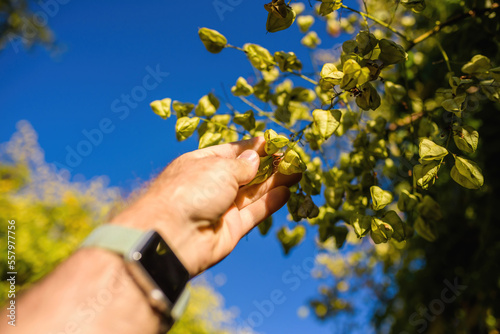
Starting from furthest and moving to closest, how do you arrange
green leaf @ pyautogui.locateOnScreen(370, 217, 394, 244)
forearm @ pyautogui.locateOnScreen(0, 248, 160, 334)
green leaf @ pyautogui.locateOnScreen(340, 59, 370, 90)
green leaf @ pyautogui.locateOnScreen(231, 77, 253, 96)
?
green leaf @ pyautogui.locateOnScreen(231, 77, 253, 96) < green leaf @ pyautogui.locateOnScreen(370, 217, 394, 244) < green leaf @ pyautogui.locateOnScreen(340, 59, 370, 90) < forearm @ pyautogui.locateOnScreen(0, 248, 160, 334)

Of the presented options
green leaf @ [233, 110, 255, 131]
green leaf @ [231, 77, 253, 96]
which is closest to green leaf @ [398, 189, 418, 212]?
green leaf @ [233, 110, 255, 131]

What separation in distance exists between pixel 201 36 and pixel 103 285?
2.60ft

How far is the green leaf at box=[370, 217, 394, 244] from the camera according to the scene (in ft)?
2.68

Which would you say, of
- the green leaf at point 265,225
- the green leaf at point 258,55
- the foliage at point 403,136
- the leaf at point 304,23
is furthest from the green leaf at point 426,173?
the leaf at point 304,23

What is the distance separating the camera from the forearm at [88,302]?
615 millimetres

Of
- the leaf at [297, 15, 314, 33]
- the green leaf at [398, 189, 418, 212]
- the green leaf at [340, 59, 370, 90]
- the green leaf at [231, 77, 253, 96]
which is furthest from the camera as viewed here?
the leaf at [297, 15, 314, 33]

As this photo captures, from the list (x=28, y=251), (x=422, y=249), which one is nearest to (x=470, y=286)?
(x=422, y=249)

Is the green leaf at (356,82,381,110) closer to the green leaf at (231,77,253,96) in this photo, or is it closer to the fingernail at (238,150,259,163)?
the fingernail at (238,150,259,163)

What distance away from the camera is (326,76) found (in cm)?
78

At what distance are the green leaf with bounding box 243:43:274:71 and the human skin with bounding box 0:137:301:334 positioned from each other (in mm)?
261

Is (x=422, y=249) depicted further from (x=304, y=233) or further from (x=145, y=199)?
(x=145, y=199)

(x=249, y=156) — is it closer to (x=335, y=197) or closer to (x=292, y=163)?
(x=292, y=163)

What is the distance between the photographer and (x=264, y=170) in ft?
3.03

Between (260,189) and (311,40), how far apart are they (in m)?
0.82
